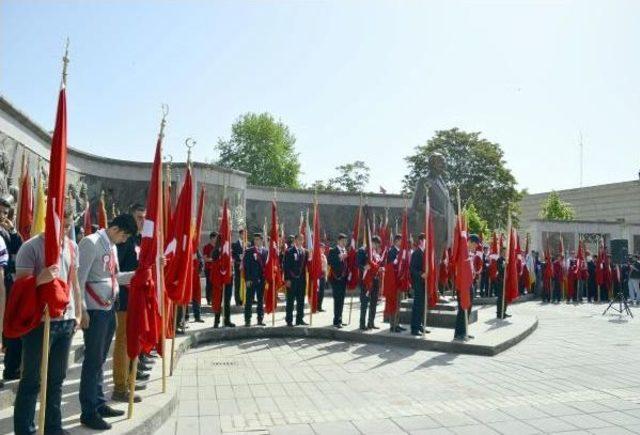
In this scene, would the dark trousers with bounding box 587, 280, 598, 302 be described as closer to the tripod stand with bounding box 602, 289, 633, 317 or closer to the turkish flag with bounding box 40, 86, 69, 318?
the tripod stand with bounding box 602, 289, 633, 317

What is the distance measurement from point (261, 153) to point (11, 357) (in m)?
54.8

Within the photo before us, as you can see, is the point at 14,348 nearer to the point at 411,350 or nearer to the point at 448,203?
the point at 411,350

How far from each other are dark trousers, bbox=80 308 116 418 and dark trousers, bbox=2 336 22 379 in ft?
4.62

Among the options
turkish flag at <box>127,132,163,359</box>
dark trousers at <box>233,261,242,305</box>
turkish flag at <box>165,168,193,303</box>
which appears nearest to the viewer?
turkish flag at <box>127,132,163,359</box>

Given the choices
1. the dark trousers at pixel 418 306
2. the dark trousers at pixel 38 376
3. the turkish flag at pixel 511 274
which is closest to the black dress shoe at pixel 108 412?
the dark trousers at pixel 38 376

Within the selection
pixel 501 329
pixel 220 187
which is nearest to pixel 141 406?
pixel 501 329

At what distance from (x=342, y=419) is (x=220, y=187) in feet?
46.0

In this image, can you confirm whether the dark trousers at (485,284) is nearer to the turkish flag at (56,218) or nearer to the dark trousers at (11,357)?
the dark trousers at (11,357)

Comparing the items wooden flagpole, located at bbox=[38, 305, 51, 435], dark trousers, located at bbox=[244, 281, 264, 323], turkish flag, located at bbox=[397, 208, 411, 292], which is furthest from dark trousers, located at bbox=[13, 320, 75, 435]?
turkish flag, located at bbox=[397, 208, 411, 292]

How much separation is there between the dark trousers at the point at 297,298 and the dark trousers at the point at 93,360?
7.03 m

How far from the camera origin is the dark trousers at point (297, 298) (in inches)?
471

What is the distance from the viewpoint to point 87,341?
488cm

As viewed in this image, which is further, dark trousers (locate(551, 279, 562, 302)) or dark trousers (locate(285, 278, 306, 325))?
dark trousers (locate(551, 279, 562, 302))

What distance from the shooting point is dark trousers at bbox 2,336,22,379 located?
18.9ft
